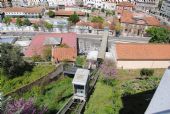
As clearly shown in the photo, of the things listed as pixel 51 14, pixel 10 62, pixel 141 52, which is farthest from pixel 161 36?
pixel 51 14

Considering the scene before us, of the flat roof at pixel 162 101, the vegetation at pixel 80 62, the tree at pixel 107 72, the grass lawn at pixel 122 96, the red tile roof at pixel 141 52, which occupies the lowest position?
the vegetation at pixel 80 62

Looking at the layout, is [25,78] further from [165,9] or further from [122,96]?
[165,9]

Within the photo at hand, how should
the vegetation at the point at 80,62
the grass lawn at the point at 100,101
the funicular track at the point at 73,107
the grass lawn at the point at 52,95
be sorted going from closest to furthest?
the grass lawn at the point at 100,101 < the funicular track at the point at 73,107 < the grass lawn at the point at 52,95 < the vegetation at the point at 80,62

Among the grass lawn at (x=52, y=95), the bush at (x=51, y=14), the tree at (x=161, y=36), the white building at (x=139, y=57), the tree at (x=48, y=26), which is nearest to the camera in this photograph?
the grass lawn at (x=52, y=95)

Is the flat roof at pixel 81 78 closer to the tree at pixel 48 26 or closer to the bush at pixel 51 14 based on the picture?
the tree at pixel 48 26

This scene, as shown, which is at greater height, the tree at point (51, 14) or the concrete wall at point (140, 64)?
the tree at point (51, 14)

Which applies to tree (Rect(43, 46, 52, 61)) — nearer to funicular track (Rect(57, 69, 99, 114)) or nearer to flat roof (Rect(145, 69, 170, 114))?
funicular track (Rect(57, 69, 99, 114))

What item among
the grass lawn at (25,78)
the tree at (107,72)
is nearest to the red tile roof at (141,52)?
the tree at (107,72)
